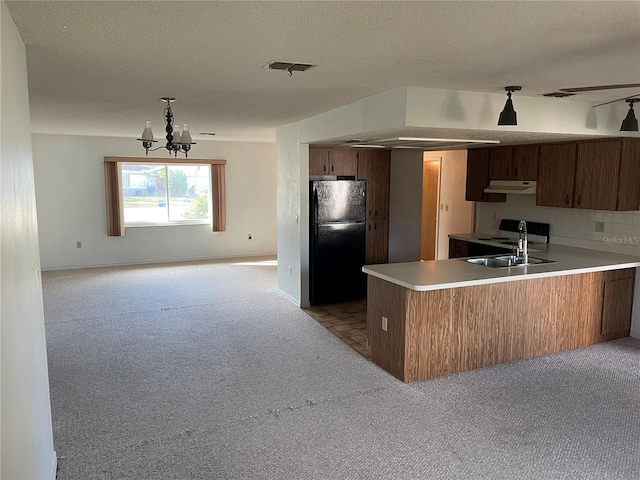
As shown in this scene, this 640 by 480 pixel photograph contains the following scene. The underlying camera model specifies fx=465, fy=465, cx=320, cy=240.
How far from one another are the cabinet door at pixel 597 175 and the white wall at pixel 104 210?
18.6 feet

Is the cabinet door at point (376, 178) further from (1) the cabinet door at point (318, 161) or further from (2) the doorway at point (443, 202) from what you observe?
(2) the doorway at point (443, 202)

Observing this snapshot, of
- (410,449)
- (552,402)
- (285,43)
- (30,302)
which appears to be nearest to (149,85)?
(285,43)

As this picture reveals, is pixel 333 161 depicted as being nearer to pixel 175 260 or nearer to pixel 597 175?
pixel 597 175

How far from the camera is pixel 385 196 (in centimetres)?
643

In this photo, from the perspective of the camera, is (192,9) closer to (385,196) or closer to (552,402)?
(552,402)

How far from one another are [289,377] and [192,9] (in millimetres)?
2727

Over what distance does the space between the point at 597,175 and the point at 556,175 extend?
0.44 m

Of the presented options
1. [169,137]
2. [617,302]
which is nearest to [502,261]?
[617,302]

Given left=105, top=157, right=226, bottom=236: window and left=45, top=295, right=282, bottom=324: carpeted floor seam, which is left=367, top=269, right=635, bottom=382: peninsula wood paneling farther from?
left=105, top=157, right=226, bottom=236: window

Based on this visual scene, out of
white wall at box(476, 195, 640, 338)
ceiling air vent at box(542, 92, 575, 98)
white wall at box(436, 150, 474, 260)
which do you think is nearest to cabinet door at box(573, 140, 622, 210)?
white wall at box(476, 195, 640, 338)

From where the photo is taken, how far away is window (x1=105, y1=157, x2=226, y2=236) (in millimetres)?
7824

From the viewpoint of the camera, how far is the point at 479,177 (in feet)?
19.4

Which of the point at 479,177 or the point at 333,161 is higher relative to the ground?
the point at 333,161

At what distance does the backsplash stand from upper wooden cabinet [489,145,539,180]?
365 millimetres
